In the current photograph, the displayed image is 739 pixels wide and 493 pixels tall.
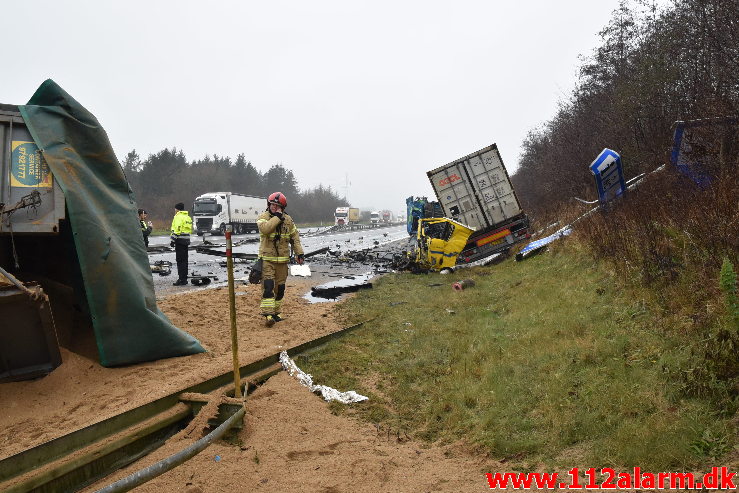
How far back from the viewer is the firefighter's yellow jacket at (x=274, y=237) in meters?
7.45

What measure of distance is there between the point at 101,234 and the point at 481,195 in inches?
476

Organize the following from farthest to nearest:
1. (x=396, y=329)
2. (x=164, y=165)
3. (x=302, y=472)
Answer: (x=164, y=165)
(x=396, y=329)
(x=302, y=472)

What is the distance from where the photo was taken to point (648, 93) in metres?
13.5

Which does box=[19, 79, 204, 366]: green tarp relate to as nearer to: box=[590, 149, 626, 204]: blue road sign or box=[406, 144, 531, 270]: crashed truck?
box=[590, 149, 626, 204]: blue road sign

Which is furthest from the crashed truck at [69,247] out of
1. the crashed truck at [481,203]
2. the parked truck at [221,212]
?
the parked truck at [221,212]

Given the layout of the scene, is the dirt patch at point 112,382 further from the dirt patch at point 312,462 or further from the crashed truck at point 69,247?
the dirt patch at point 312,462

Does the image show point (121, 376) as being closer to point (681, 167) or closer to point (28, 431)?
point (28, 431)

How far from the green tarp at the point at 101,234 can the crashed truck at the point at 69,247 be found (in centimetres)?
1

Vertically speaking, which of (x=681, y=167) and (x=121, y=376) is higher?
(x=681, y=167)

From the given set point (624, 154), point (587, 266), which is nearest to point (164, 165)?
point (624, 154)

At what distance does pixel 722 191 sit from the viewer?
209 inches

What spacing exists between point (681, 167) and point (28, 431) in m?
9.10

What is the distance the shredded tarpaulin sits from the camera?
473cm

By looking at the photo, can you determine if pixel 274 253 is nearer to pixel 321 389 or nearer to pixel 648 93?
pixel 321 389
